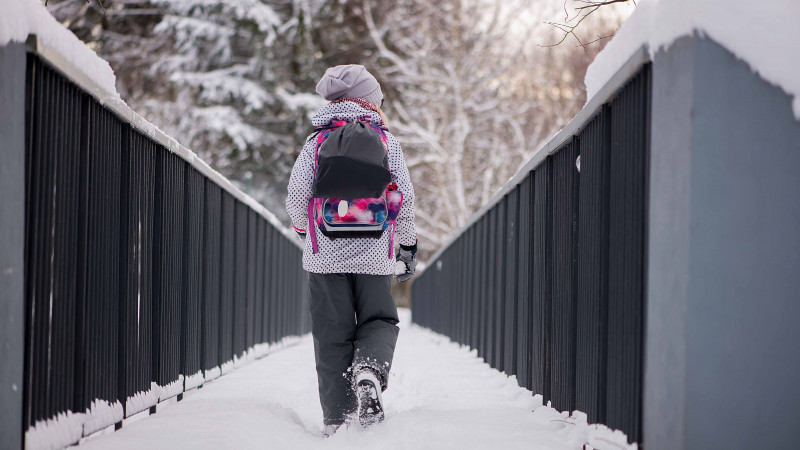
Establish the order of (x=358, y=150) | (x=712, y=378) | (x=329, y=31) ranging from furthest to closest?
(x=329, y=31) → (x=358, y=150) → (x=712, y=378)

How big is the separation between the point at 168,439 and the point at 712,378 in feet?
6.47

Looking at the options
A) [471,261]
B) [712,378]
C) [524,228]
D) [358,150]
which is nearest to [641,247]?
[712,378]

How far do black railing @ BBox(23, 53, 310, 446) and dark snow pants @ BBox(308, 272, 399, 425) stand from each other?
0.83 m

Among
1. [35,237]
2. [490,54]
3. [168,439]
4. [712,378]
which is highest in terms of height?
[490,54]

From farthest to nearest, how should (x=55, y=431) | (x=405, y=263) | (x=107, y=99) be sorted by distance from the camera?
1. (x=405, y=263)
2. (x=107, y=99)
3. (x=55, y=431)

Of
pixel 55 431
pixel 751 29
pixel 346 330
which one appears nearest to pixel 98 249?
pixel 55 431

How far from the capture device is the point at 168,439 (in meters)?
3.29

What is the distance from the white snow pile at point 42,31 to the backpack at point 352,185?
1096mm

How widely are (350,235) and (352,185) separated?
0.84 feet

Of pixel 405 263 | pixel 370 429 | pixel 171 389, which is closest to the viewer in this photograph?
pixel 370 429

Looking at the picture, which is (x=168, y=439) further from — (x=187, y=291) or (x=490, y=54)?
(x=490, y=54)

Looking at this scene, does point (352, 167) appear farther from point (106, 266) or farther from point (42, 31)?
point (42, 31)

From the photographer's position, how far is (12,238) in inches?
103

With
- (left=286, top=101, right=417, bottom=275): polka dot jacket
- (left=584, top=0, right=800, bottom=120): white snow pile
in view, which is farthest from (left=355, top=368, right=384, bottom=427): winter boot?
(left=584, top=0, right=800, bottom=120): white snow pile
